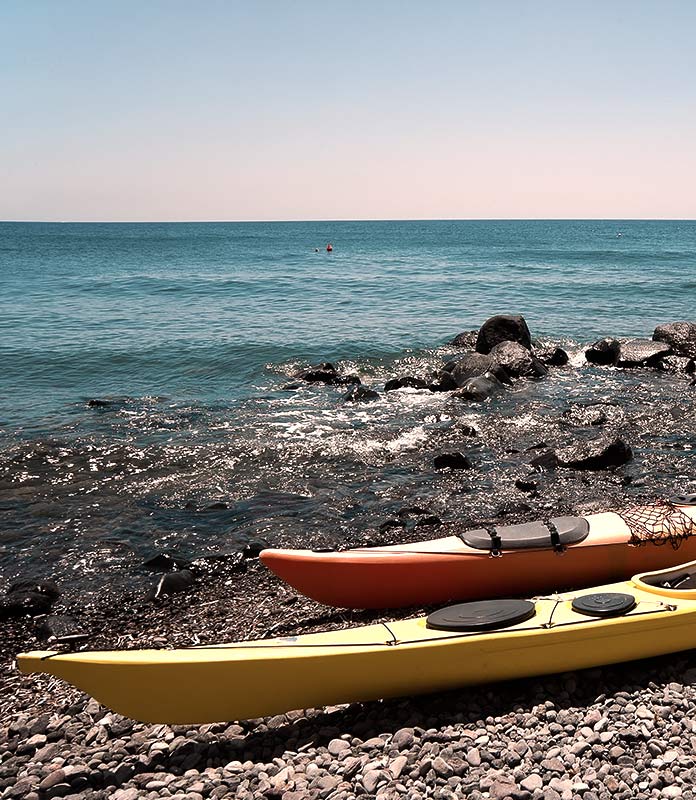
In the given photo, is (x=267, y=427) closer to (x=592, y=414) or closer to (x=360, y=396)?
(x=360, y=396)

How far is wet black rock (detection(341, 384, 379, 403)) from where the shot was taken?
15133 millimetres

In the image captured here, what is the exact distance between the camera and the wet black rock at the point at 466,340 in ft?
68.3

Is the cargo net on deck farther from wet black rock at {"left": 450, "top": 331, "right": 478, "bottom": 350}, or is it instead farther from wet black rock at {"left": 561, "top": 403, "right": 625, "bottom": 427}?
wet black rock at {"left": 450, "top": 331, "right": 478, "bottom": 350}

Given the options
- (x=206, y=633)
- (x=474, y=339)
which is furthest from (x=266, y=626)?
(x=474, y=339)

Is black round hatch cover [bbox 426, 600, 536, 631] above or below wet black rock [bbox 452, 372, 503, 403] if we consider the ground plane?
below

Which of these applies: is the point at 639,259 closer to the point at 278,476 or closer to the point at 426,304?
the point at 426,304

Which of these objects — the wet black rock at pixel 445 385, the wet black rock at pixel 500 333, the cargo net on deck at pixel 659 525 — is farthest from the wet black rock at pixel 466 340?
the cargo net on deck at pixel 659 525

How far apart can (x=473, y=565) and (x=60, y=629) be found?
404 cm

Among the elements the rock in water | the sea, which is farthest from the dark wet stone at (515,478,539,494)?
the rock in water

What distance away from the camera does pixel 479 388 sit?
590 inches

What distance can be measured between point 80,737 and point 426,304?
1015 inches

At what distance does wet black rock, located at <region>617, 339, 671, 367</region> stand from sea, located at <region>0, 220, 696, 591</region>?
55 centimetres

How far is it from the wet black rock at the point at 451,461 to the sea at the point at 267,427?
10.1 inches

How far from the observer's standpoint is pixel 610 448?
36.1 ft
